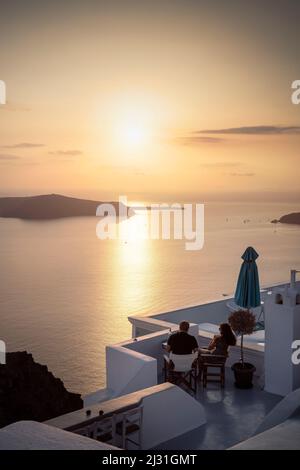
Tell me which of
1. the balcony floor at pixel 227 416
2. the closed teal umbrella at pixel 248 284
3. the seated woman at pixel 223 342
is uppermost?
the closed teal umbrella at pixel 248 284

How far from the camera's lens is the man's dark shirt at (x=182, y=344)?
7.46 metres

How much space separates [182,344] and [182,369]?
15.4 inches

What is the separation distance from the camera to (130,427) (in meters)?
5.67

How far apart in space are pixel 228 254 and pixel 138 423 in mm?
122277

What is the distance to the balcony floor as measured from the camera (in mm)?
6121

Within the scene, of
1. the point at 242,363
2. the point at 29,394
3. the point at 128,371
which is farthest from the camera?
the point at 29,394

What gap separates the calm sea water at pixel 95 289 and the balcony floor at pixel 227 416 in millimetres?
39767

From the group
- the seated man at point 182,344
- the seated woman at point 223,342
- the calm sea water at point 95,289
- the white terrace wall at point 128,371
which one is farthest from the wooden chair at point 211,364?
the calm sea water at point 95,289

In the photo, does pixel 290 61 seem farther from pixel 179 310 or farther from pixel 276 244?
pixel 276 244

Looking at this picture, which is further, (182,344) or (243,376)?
(243,376)

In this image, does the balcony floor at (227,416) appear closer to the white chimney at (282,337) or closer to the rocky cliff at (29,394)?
the white chimney at (282,337)

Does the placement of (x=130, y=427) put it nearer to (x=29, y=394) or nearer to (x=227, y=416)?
(x=227, y=416)

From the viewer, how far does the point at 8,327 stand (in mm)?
72125

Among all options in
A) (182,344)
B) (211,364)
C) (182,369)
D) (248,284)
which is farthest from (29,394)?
(182,344)
